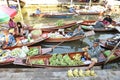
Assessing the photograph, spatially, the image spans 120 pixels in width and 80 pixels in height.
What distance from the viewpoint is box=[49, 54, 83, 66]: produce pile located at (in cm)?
855

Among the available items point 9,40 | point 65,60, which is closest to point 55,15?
point 9,40

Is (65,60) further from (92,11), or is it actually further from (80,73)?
(92,11)

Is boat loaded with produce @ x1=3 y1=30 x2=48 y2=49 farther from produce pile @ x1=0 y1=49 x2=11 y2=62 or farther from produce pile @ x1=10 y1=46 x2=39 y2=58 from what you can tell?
produce pile @ x1=10 y1=46 x2=39 y2=58

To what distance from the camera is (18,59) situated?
29.0 feet

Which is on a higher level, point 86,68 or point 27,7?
point 27,7

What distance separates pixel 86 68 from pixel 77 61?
68 centimetres

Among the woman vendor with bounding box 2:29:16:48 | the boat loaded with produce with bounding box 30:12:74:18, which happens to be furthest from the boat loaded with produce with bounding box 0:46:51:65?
the boat loaded with produce with bounding box 30:12:74:18

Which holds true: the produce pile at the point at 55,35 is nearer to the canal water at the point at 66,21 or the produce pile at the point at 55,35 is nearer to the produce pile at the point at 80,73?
the canal water at the point at 66,21

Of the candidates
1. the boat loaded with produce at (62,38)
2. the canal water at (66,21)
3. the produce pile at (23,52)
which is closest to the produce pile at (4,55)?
the produce pile at (23,52)

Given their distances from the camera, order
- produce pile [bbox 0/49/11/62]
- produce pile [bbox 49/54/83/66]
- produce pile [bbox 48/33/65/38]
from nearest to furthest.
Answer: produce pile [bbox 49/54/83/66], produce pile [bbox 0/49/11/62], produce pile [bbox 48/33/65/38]

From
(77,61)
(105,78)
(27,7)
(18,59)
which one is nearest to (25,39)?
(18,59)

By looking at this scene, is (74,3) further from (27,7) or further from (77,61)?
(77,61)

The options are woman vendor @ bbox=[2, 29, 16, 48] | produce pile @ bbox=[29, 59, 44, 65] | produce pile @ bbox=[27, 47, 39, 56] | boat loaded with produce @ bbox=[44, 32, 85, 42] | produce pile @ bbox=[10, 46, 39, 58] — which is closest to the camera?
produce pile @ bbox=[29, 59, 44, 65]

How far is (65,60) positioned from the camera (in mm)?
8727
